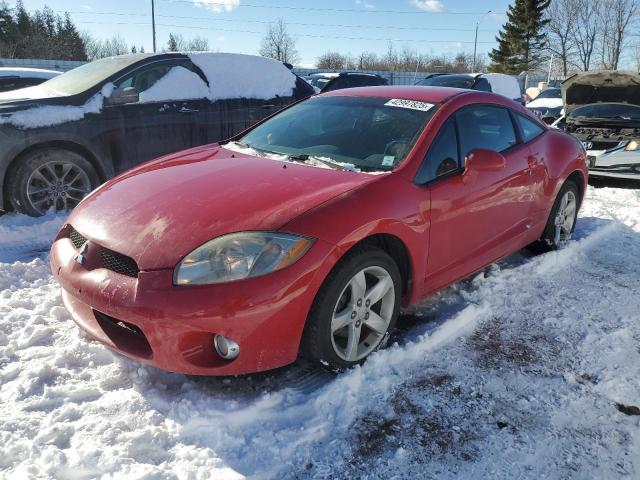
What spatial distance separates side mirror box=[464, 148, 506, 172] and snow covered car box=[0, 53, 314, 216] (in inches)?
144

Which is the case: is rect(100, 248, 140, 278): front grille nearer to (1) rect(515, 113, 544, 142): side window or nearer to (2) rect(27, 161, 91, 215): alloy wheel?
(2) rect(27, 161, 91, 215): alloy wheel

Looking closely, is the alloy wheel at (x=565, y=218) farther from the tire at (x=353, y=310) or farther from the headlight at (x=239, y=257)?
the headlight at (x=239, y=257)

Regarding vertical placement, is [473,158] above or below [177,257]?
above

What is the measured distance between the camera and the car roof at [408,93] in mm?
3445

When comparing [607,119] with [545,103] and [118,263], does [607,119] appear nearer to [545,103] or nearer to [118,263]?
[545,103]

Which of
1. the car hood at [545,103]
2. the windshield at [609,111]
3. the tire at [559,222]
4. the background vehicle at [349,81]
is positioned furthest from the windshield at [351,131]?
the car hood at [545,103]

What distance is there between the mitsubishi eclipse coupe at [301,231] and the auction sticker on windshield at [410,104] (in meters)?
0.01

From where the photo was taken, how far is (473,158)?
3.12 meters

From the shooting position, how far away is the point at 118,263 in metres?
2.37

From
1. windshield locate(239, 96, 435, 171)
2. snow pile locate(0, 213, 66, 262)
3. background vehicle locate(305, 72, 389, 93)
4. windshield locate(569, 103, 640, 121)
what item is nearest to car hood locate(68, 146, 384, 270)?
windshield locate(239, 96, 435, 171)

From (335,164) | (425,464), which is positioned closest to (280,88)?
(335,164)

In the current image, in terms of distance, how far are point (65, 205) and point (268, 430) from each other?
375 centimetres

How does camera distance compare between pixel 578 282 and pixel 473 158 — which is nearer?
pixel 473 158

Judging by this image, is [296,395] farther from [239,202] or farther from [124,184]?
[124,184]
